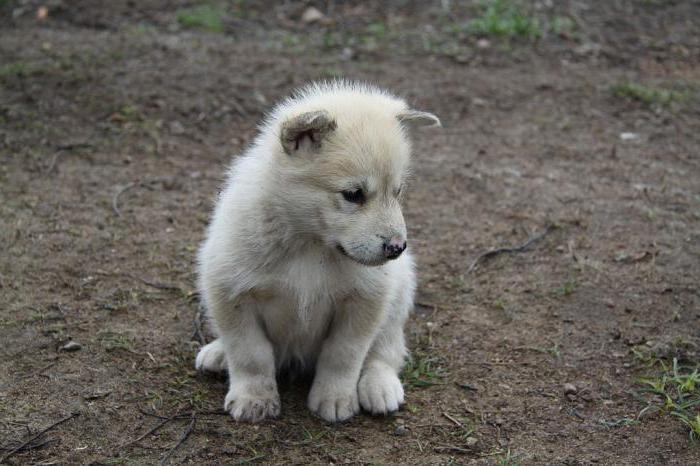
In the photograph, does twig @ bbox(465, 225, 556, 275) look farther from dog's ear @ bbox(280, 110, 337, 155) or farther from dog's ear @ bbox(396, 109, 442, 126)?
dog's ear @ bbox(280, 110, 337, 155)

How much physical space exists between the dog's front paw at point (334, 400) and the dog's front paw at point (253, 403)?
0.18 metres

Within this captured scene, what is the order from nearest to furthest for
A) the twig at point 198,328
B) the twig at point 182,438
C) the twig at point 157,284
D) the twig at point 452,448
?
the twig at point 182,438 → the twig at point 452,448 → the twig at point 198,328 → the twig at point 157,284

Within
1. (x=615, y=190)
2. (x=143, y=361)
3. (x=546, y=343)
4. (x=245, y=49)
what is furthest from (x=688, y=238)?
(x=245, y=49)

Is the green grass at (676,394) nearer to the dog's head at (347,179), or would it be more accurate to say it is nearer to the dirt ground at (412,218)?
the dirt ground at (412,218)

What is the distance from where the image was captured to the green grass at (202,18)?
9102mm

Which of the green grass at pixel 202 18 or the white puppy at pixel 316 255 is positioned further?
the green grass at pixel 202 18

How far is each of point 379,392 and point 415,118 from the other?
1.29 metres

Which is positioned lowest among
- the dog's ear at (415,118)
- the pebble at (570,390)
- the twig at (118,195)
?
the twig at (118,195)

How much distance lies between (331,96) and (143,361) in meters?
1.60

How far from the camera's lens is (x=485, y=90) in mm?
8266

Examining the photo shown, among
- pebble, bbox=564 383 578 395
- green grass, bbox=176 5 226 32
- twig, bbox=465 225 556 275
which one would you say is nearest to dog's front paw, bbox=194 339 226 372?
pebble, bbox=564 383 578 395

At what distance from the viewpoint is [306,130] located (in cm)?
363

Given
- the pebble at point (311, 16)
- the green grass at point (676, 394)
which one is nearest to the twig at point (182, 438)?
the green grass at point (676, 394)

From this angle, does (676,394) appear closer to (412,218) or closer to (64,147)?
(412,218)
